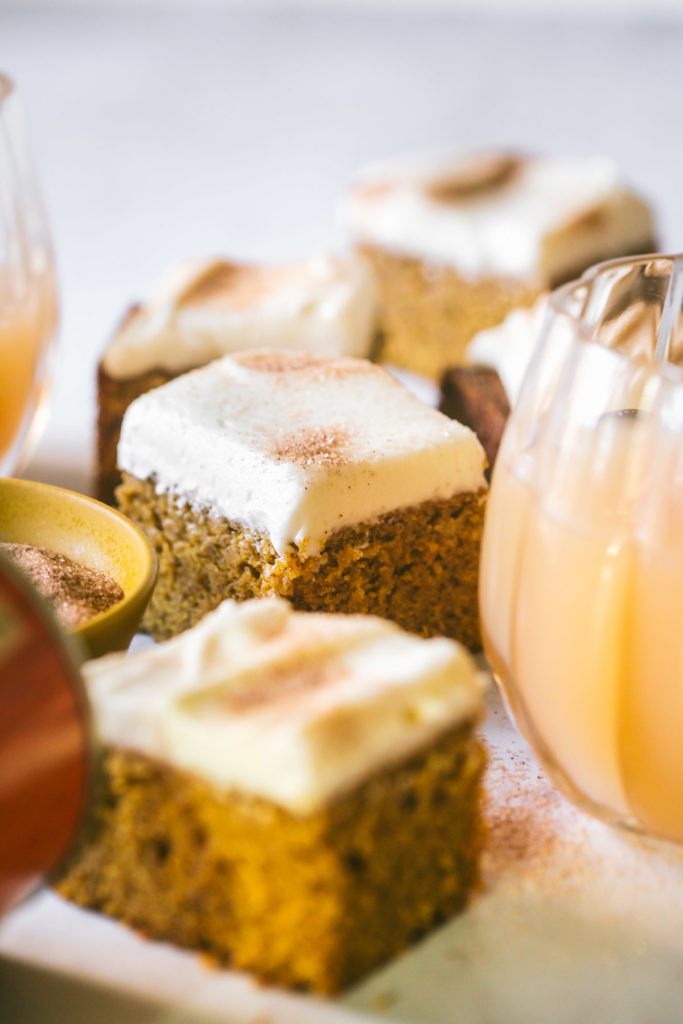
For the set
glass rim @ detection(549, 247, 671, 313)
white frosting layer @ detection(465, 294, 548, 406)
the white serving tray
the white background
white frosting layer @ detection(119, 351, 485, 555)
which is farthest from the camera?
the white background

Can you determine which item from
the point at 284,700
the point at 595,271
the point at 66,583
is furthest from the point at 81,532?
the point at 595,271

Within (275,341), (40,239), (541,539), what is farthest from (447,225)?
(541,539)

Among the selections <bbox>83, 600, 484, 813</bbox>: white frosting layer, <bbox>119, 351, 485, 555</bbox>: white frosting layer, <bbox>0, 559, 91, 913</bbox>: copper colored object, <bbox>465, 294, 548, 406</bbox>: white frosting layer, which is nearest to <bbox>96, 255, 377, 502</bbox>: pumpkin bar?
<bbox>465, 294, 548, 406</bbox>: white frosting layer

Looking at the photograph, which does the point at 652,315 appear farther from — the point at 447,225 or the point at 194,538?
the point at 447,225

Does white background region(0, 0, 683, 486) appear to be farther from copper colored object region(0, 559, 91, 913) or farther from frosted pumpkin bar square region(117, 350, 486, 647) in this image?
copper colored object region(0, 559, 91, 913)

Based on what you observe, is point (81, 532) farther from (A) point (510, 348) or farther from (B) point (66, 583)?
(A) point (510, 348)

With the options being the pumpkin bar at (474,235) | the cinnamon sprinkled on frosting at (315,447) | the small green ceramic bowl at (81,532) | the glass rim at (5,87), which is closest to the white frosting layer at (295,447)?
the cinnamon sprinkled on frosting at (315,447)
